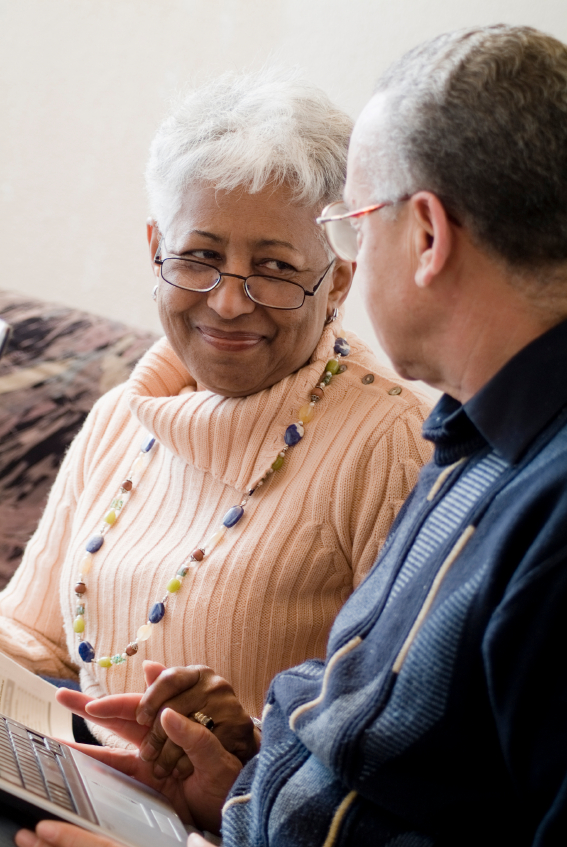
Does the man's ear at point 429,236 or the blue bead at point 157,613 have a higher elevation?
the man's ear at point 429,236

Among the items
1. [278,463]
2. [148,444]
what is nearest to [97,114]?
[148,444]

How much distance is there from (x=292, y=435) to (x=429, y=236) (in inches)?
22.2

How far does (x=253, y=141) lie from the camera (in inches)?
45.1

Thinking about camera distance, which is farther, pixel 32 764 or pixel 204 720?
pixel 204 720

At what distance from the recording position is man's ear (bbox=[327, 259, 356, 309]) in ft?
4.22

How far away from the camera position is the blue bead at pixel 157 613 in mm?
1205

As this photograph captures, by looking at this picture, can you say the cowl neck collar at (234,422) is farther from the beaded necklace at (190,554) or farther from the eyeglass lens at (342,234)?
the eyeglass lens at (342,234)

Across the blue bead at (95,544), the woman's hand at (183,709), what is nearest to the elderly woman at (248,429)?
the blue bead at (95,544)

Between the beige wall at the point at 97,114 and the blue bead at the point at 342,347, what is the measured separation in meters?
0.81

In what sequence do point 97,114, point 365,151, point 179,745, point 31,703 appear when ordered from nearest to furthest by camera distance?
point 365,151
point 179,745
point 31,703
point 97,114

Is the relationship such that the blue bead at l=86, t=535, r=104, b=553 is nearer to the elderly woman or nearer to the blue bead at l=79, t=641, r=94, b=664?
the elderly woman

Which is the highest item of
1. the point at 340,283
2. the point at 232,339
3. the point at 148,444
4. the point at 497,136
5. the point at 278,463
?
the point at 497,136

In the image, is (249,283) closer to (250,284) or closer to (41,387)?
(250,284)

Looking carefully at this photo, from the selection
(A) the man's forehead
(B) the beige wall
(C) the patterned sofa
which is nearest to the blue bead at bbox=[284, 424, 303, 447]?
(A) the man's forehead
